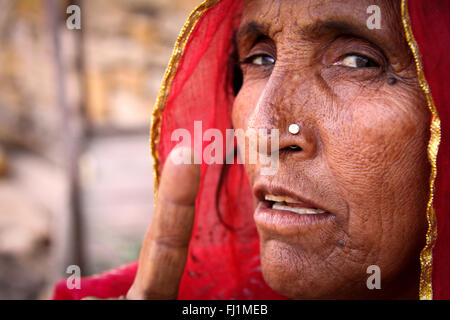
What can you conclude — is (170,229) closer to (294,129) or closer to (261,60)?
(294,129)

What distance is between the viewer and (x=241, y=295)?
1.98 metres

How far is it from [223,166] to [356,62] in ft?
2.57

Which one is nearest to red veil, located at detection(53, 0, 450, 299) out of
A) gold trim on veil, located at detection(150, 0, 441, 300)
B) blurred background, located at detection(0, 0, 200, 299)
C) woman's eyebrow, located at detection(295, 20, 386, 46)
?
gold trim on veil, located at detection(150, 0, 441, 300)

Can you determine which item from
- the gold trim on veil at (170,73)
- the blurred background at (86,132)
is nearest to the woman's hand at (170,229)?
the gold trim on veil at (170,73)

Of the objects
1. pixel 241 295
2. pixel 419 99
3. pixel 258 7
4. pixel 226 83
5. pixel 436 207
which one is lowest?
pixel 241 295

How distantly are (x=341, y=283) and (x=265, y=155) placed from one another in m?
0.47

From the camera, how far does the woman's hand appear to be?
56.8 inches

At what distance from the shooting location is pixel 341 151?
53.7 inches

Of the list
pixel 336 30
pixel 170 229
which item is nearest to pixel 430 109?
pixel 336 30

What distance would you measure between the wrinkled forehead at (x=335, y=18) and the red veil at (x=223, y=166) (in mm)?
76

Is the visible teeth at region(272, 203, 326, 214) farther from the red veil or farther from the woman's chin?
the red veil
